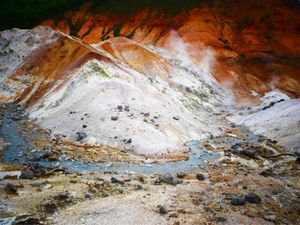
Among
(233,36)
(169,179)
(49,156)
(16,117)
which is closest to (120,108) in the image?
(49,156)

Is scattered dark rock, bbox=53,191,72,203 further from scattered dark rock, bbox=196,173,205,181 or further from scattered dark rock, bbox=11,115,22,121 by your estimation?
scattered dark rock, bbox=11,115,22,121

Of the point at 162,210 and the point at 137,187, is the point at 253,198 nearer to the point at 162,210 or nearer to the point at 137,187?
the point at 162,210

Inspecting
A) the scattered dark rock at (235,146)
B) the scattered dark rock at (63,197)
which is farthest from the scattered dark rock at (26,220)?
the scattered dark rock at (235,146)

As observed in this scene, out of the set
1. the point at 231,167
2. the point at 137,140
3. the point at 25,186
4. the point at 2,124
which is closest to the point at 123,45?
the point at 2,124

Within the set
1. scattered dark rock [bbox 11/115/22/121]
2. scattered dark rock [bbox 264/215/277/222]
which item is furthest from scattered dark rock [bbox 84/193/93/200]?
scattered dark rock [bbox 11/115/22/121]

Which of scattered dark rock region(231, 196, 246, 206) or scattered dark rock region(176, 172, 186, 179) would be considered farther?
scattered dark rock region(176, 172, 186, 179)
